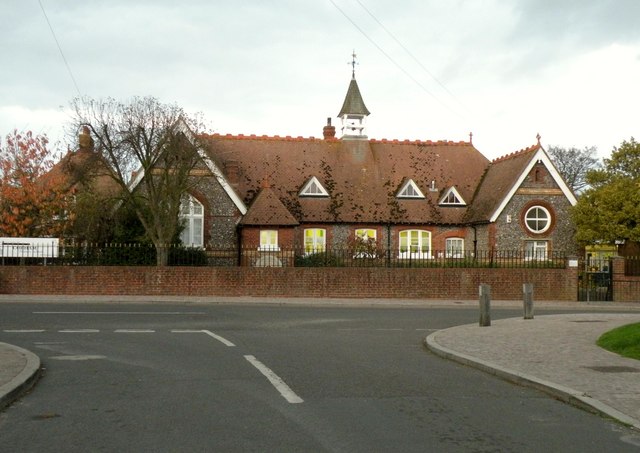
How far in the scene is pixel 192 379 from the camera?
10.2 meters

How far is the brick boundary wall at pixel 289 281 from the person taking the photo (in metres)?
28.9

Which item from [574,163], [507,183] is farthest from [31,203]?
[574,163]

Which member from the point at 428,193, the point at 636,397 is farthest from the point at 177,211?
the point at 636,397

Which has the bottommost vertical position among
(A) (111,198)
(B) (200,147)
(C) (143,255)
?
(C) (143,255)

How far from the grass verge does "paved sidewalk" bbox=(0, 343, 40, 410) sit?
9.14m

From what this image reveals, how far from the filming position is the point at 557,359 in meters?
12.2

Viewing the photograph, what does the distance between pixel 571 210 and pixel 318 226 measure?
14026mm

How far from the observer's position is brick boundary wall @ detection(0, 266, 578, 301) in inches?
1139

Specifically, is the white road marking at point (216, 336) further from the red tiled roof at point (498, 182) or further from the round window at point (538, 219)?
the round window at point (538, 219)

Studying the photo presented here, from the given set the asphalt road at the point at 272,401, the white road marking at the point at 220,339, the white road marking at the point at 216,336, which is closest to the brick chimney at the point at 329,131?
the white road marking at the point at 216,336

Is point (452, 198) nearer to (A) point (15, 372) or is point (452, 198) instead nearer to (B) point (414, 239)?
(B) point (414, 239)

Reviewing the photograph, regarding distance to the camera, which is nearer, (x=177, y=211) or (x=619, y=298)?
(x=619, y=298)

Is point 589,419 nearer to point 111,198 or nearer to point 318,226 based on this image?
point 111,198

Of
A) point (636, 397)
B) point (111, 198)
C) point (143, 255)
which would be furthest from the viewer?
point (111, 198)
